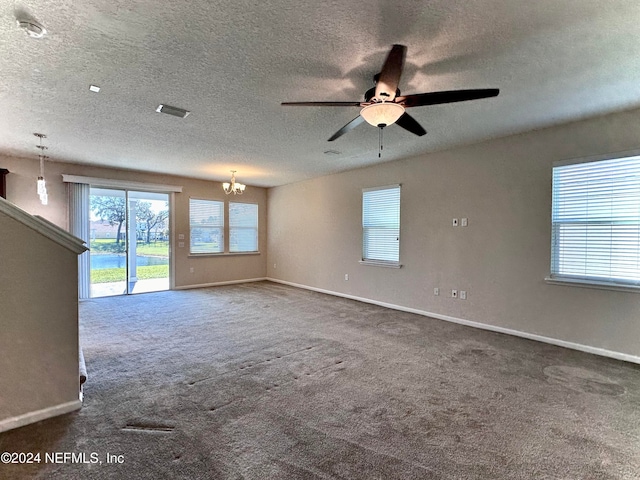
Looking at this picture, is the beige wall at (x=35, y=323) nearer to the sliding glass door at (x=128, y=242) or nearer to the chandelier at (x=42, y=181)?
the chandelier at (x=42, y=181)

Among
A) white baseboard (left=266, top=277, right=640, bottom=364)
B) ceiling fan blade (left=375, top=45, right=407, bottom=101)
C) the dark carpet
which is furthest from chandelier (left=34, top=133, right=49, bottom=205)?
white baseboard (left=266, top=277, right=640, bottom=364)

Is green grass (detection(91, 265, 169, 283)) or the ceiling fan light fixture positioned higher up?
the ceiling fan light fixture

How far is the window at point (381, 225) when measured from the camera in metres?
5.51

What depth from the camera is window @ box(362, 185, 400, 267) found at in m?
5.51

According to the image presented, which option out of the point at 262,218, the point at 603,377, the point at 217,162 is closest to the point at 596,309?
the point at 603,377

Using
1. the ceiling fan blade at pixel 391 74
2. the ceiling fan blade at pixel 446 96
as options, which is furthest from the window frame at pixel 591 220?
the ceiling fan blade at pixel 391 74

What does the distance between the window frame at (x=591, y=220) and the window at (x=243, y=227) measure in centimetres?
670

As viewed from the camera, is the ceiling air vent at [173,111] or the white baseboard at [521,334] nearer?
the ceiling air vent at [173,111]

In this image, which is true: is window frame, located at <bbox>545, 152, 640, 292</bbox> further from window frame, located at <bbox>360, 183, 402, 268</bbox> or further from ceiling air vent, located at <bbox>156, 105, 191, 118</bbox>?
ceiling air vent, located at <bbox>156, 105, 191, 118</bbox>

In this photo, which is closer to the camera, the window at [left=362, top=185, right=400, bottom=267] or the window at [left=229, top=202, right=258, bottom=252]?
the window at [left=362, top=185, right=400, bottom=267]

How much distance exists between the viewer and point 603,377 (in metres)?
2.86

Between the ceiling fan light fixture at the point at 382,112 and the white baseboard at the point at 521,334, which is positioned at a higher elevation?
the ceiling fan light fixture at the point at 382,112

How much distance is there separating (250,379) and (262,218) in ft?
20.5

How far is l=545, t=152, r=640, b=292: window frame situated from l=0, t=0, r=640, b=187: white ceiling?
0.59 meters
